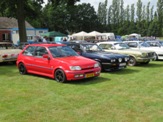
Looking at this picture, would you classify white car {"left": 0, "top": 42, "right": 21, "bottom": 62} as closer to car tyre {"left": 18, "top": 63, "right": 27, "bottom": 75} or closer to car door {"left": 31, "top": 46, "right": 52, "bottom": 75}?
car tyre {"left": 18, "top": 63, "right": 27, "bottom": 75}

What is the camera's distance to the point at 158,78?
1034 centimetres

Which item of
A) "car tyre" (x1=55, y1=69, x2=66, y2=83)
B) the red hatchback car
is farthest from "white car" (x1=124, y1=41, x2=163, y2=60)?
"car tyre" (x1=55, y1=69, x2=66, y2=83)

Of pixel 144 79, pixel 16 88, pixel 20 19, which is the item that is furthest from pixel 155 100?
pixel 20 19

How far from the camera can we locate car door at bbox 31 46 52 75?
10037 mm

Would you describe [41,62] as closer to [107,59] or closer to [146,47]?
[107,59]

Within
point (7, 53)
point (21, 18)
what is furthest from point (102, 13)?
point (7, 53)

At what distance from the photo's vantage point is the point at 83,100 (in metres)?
7.05

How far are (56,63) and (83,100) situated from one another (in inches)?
117

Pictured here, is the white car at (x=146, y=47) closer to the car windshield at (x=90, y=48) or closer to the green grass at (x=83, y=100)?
the car windshield at (x=90, y=48)

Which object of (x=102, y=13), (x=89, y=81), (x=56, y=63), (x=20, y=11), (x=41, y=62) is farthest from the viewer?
(x=102, y=13)

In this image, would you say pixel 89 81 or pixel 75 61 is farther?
pixel 89 81

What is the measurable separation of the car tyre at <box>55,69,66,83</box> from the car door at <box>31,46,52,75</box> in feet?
1.37

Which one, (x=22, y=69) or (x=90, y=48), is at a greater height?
(x=90, y=48)

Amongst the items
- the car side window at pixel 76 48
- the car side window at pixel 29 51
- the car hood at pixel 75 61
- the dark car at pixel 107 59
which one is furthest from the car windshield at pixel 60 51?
the car side window at pixel 76 48
